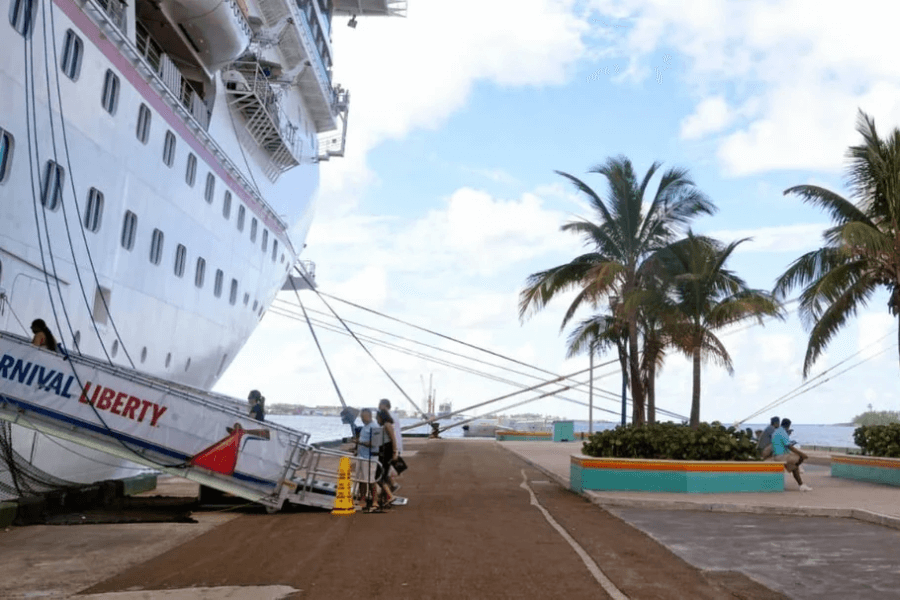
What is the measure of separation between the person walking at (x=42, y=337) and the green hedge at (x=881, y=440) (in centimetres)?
1598

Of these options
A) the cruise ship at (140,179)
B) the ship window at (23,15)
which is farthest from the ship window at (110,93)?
the ship window at (23,15)

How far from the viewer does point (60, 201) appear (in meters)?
12.3

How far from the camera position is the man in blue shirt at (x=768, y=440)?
16703mm

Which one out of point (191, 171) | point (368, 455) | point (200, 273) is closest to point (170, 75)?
point (191, 171)

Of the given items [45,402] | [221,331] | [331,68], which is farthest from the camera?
[331,68]

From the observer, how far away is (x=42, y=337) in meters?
10.7

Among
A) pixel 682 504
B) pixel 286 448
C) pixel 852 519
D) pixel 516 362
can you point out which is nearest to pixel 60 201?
pixel 286 448

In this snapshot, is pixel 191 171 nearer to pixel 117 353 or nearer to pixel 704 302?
pixel 117 353

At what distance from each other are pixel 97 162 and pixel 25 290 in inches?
118

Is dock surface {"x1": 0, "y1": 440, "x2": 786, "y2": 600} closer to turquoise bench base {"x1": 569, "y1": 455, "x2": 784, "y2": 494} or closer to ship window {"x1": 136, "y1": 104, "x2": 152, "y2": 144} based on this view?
turquoise bench base {"x1": 569, "y1": 455, "x2": 784, "y2": 494}

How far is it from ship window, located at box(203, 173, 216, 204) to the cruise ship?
0.05m

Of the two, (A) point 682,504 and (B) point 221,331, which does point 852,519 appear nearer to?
(A) point 682,504

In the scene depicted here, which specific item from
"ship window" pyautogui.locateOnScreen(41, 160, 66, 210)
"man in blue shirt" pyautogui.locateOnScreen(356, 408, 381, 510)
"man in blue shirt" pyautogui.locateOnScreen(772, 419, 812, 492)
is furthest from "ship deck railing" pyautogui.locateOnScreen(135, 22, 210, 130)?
"man in blue shirt" pyautogui.locateOnScreen(772, 419, 812, 492)

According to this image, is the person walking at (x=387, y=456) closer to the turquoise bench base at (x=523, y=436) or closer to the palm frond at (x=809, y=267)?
the palm frond at (x=809, y=267)
